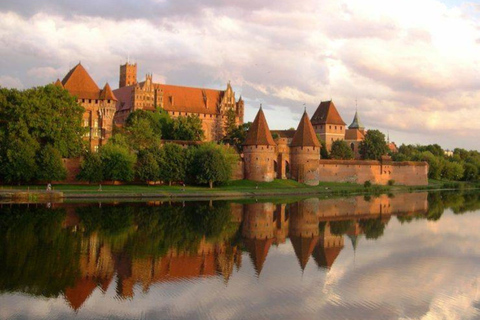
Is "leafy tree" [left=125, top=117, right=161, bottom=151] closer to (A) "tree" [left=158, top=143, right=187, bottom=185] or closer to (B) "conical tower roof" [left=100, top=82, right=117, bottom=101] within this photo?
(A) "tree" [left=158, top=143, right=187, bottom=185]

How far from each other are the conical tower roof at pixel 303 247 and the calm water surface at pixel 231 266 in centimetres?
7

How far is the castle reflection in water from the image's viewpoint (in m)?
15.6

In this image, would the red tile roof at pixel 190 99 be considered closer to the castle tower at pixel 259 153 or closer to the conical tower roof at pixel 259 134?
the conical tower roof at pixel 259 134

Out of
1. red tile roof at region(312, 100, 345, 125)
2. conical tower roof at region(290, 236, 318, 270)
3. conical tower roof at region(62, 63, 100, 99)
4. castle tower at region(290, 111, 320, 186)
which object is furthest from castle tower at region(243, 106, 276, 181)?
conical tower roof at region(290, 236, 318, 270)

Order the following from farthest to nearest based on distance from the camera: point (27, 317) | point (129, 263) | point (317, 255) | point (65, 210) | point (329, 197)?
point (329, 197), point (65, 210), point (317, 255), point (129, 263), point (27, 317)

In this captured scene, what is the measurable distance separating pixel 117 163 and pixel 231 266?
28.0 meters

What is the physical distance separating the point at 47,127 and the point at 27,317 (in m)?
33.4

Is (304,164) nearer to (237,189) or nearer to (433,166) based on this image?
(237,189)

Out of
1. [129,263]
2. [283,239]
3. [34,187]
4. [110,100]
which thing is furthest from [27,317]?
[110,100]

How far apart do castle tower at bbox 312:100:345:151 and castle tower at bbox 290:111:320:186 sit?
15510 millimetres

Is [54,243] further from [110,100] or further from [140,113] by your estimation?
[140,113]

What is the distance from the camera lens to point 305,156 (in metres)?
54.7

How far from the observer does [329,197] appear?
1849 inches

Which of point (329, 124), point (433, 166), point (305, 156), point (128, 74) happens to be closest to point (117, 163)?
point (305, 156)
